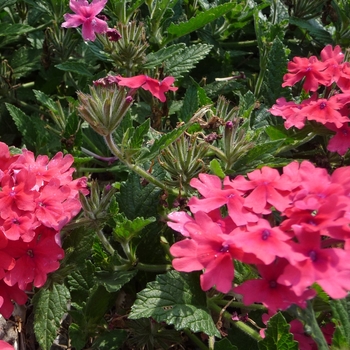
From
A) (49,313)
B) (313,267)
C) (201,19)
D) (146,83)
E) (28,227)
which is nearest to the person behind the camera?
(313,267)

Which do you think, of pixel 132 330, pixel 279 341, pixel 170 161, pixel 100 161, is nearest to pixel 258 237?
pixel 279 341

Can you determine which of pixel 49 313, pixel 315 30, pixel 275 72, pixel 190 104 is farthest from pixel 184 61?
pixel 49 313

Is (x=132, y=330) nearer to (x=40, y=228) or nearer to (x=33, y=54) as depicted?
(x=40, y=228)

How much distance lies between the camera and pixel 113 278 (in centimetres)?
160

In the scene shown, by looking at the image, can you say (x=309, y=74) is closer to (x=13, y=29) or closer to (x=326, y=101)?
(x=326, y=101)

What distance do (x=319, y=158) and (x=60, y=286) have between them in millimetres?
1008

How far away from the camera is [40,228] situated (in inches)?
56.3

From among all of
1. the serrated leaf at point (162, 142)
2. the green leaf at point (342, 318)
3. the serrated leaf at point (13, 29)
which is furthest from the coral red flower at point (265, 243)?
the serrated leaf at point (13, 29)

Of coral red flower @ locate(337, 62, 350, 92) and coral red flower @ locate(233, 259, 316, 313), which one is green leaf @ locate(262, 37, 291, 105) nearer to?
coral red flower @ locate(337, 62, 350, 92)

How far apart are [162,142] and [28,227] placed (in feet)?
1.51

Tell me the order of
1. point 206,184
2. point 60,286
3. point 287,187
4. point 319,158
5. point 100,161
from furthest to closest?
point 100,161 < point 319,158 < point 60,286 < point 206,184 < point 287,187

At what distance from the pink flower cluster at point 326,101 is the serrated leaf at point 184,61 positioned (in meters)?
0.37

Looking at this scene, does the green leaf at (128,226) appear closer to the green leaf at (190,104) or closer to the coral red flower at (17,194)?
the coral red flower at (17,194)

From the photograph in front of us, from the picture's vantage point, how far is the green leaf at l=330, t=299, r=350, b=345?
1.18 metres
